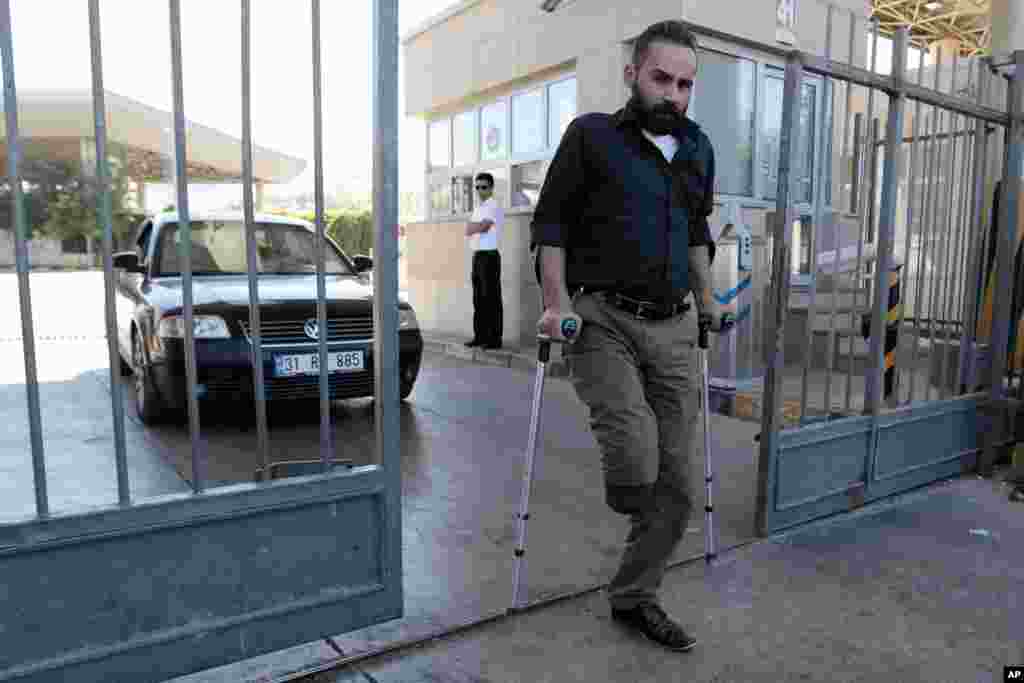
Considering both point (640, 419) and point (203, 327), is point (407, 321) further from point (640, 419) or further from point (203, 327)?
point (640, 419)

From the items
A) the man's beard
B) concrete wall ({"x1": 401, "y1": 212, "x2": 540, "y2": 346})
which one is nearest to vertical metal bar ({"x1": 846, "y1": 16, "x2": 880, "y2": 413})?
the man's beard

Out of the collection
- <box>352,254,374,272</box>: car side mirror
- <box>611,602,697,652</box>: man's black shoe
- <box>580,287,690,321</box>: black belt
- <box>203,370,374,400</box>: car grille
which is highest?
<box>352,254,374,272</box>: car side mirror

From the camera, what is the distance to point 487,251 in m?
8.64

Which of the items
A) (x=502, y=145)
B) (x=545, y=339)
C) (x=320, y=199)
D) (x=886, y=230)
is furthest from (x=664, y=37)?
(x=502, y=145)

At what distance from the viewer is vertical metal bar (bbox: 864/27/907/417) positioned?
12.8 feet

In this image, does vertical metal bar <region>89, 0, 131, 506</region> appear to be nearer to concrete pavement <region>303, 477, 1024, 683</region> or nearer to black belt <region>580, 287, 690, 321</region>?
concrete pavement <region>303, 477, 1024, 683</region>

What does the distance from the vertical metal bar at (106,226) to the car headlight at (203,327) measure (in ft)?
9.23

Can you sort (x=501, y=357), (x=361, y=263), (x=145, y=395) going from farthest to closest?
→ (x=501, y=357) < (x=361, y=263) < (x=145, y=395)

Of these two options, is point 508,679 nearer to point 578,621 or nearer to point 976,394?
point 578,621

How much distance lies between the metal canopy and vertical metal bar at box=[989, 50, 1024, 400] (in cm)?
1511

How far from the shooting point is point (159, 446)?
16.7 feet

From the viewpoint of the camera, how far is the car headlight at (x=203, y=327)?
5070 mm

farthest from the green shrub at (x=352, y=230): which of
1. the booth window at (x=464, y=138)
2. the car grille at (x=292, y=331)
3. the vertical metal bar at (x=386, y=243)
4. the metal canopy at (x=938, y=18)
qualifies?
the metal canopy at (x=938, y=18)

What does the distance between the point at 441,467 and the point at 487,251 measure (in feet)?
14.0
